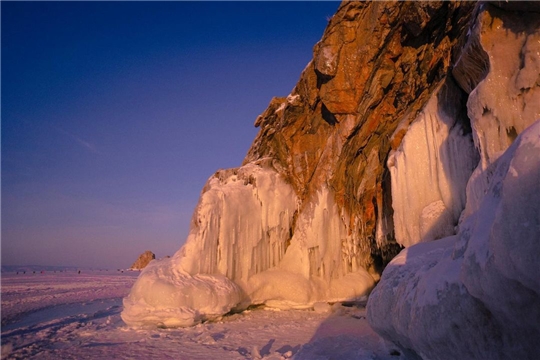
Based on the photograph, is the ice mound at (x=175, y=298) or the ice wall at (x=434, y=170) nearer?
the ice wall at (x=434, y=170)

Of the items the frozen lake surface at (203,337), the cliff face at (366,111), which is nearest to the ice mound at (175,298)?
the frozen lake surface at (203,337)

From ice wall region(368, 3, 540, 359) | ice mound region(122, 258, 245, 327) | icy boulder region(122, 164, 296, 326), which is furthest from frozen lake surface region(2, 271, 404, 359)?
ice wall region(368, 3, 540, 359)

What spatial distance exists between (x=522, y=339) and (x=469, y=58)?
554 centimetres

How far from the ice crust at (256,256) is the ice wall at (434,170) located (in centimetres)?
328

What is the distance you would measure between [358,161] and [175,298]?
744 centimetres

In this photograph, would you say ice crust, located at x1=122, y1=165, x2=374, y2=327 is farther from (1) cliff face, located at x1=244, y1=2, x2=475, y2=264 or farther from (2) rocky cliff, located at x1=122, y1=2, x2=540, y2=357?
(1) cliff face, located at x1=244, y1=2, x2=475, y2=264

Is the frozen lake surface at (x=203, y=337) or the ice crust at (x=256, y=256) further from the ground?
the ice crust at (x=256, y=256)

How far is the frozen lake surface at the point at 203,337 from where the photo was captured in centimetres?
590

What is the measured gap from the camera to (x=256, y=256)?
11.6m

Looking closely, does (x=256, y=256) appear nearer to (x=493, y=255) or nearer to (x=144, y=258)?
(x=493, y=255)

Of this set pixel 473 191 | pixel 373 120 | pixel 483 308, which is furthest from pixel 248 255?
pixel 483 308

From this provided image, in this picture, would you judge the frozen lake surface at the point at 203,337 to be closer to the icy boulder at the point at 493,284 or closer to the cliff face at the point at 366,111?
the icy boulder at the point at 493,284

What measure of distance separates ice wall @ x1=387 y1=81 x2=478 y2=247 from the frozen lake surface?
2.95 metres

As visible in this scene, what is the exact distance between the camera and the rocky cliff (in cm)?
551
